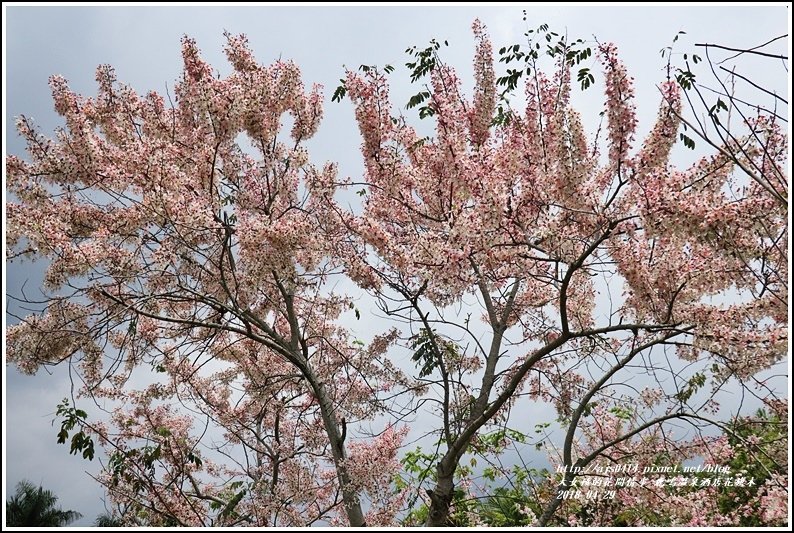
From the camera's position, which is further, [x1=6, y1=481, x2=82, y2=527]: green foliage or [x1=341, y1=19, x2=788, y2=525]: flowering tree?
[x1=6, y1=481, x2=82, y2=527]: green foliage

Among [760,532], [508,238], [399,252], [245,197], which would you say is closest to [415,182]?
[399,252]

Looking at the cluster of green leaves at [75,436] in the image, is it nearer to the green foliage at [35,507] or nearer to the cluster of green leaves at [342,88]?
the cluster of green leaves at [342,88]

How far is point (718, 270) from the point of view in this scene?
4.45 meters

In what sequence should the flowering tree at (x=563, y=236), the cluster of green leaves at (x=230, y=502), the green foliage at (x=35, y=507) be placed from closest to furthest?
the flowering tree at (x=563, y=236) → the cluster of green leaves at (x=230, y=502) → the green foliage at (x=35, y=507)

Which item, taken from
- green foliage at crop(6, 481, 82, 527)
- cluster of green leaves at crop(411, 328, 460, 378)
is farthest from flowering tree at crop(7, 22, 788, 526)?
green foliage at crop(6, 481, 82, 527)

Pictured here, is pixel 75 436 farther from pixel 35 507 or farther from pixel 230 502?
pixel 35 507

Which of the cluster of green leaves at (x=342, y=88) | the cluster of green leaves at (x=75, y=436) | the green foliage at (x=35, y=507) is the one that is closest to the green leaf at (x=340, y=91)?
the cluster of green leaves at (x=342, y=88)

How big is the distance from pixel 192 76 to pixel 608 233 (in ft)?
15.7

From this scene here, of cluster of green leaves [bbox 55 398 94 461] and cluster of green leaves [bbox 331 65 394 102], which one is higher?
cluster of green leaves [bbox 331 65 394 102]

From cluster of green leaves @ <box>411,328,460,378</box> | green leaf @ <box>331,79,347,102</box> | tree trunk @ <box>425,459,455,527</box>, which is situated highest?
green leaf @ <box>331,79,347,102</box>

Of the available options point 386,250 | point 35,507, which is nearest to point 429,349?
point 386,250

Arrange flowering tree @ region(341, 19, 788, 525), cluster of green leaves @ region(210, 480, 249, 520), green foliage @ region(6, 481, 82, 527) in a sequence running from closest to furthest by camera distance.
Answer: flowering tree @ region(341, 19, 788, 525) → cluster of green leaves @ region(210, 480, 249, 520) → green foliage @ region(6, 481, 82, 527)

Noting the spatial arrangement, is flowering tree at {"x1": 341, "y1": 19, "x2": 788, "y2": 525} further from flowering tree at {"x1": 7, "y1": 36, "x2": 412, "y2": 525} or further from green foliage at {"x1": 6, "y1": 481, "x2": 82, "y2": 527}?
green foliage at {"x1": 6, "y1": 481, "x2": 82, "y2": 527}

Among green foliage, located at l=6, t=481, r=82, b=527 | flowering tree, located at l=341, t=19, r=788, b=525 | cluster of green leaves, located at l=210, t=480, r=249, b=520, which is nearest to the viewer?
flowering tree, located at l=341, t=19, r=788, b=525
